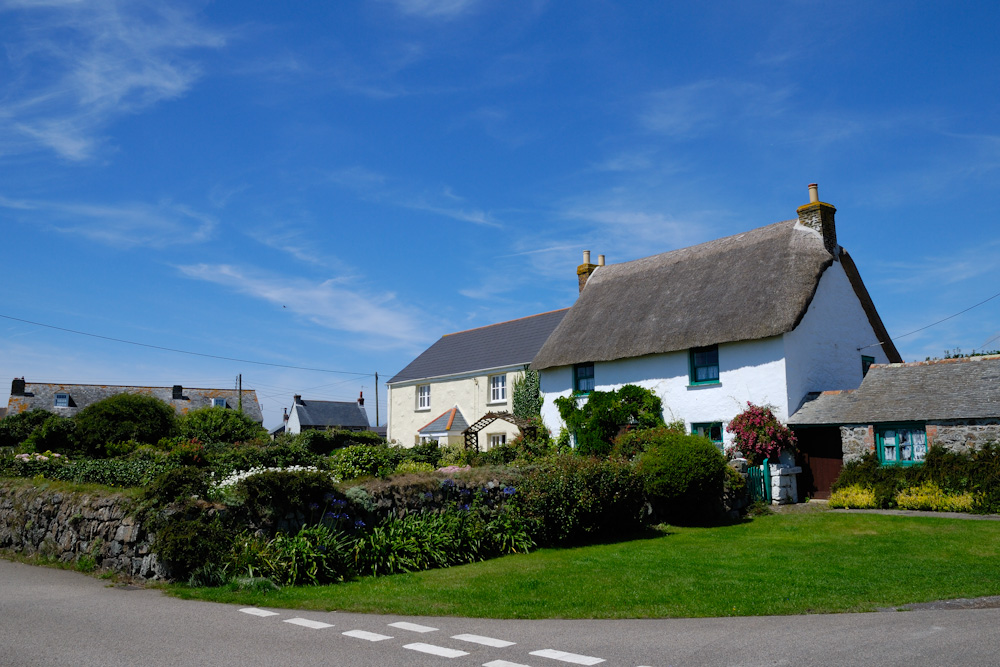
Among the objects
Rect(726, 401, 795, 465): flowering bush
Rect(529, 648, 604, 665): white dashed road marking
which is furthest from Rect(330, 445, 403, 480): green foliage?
Rect(726, 401, 795, 465): flowering bush

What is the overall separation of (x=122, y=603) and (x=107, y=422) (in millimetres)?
15503

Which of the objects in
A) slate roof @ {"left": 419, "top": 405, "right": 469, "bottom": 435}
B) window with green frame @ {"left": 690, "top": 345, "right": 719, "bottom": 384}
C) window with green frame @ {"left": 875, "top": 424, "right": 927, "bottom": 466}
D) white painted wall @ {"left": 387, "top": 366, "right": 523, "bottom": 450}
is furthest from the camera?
slate roof @ {"left": 419, "top": 405, "right": 469, "bottom": 435}

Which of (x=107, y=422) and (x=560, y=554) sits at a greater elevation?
(x=107, y=422)

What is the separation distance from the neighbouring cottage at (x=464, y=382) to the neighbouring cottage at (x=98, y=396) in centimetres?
1239

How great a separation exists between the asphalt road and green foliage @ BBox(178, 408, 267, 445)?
24988 millimetres

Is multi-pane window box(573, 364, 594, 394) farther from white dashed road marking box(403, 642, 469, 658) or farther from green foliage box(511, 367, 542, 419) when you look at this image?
white dashed road marking box(403, 642, 469, 658)

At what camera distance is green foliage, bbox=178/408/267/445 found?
3284cm

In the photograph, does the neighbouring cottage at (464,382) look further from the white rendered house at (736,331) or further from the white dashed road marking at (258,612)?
the white dashed road marking at (258,612)

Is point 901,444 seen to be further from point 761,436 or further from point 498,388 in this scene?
Result: point 498,388

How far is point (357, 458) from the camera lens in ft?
59.2

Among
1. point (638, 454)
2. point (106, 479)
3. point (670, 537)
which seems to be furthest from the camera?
point (638, 454)

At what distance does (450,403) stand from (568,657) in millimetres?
28746

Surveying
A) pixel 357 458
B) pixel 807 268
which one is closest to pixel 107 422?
pixel 357 458

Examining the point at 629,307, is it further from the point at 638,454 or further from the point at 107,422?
the point at 107,422
